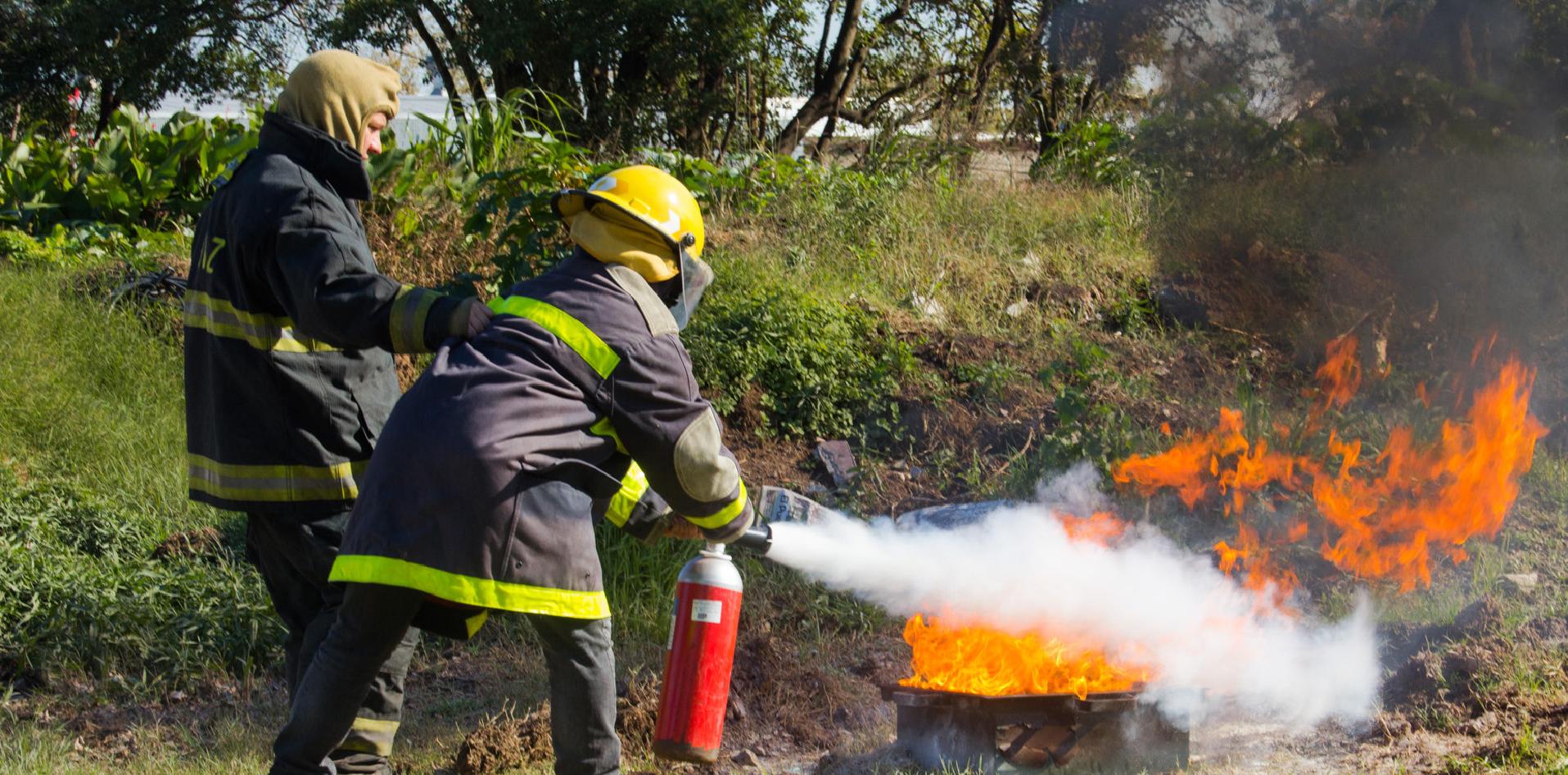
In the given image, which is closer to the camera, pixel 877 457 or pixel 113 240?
pixel 877 457

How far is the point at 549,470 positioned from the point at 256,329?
1.06m

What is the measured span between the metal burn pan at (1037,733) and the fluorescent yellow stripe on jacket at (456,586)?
4.77 ft

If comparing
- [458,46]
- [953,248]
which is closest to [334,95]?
[953,248]

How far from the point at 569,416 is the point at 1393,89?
5.67 meters

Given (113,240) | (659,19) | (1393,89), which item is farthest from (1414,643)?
(659,19)

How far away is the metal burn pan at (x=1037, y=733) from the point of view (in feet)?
13.0

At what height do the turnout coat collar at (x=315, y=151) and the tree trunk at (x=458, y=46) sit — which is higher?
the tree trunk at (x=458, y=46)

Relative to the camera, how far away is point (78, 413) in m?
6.74

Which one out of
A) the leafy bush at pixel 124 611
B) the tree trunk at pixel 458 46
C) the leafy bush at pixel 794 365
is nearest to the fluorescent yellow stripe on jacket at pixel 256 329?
the leafy bush at pixel 124 611

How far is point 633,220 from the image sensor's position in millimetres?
3301

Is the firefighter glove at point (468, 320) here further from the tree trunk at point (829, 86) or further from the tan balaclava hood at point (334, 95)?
the tree trunk at point (829, 86)

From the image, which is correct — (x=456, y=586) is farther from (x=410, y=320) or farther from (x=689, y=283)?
(x=689, y=283)

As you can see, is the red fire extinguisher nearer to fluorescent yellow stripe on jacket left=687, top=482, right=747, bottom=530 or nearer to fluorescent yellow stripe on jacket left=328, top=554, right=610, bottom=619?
fluorescent yellow stripe on jacket left=687, top=482, right=747, bottom=530

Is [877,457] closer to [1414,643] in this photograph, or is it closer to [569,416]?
[1414,643]
